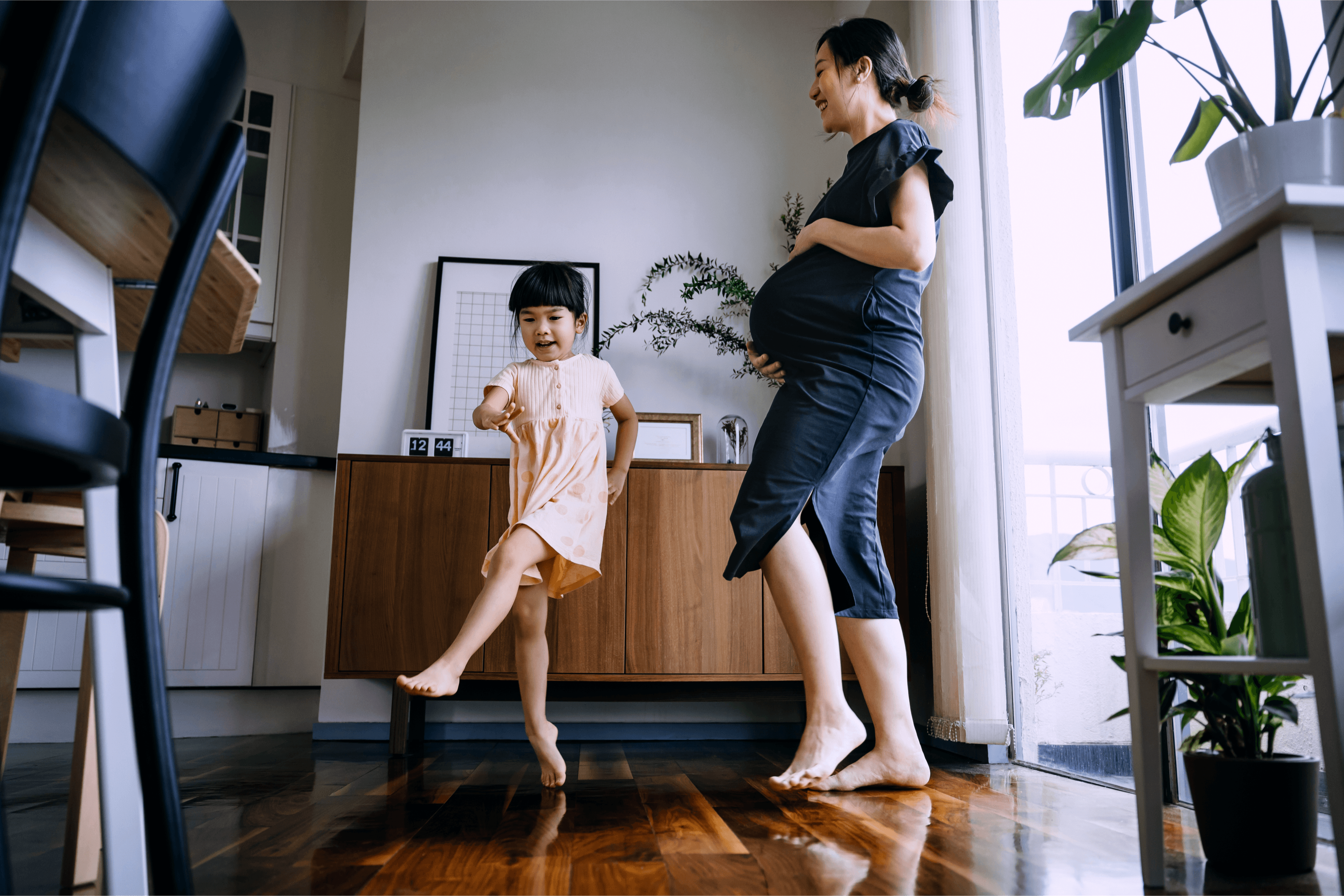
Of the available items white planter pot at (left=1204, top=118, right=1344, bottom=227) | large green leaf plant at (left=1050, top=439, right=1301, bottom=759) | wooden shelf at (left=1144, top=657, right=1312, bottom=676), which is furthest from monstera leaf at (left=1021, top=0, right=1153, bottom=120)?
wooden shelf at (left=1144, top=657, right=1312, bottom=676)

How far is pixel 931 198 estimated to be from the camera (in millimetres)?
1784

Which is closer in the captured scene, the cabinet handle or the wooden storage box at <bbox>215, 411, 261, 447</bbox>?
the cabinet handle

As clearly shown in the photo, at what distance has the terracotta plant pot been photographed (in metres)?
1.11

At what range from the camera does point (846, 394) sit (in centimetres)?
173

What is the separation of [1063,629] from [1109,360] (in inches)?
41.3

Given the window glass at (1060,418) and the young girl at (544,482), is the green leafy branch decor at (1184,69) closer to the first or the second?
the window glass at (1060,418)

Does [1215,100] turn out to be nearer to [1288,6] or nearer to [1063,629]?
[1288,6]

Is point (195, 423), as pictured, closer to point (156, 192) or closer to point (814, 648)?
point (814, 648)

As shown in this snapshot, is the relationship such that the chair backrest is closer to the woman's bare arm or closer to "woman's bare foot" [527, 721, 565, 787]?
the woman's bare arm

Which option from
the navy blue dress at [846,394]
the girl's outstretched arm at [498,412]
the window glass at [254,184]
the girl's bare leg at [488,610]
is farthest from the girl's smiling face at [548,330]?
the window glass at [254,184]

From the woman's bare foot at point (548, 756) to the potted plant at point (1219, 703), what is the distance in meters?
1.06

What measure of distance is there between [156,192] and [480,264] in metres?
2.62

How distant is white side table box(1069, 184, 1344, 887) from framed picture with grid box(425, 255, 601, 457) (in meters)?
2.18

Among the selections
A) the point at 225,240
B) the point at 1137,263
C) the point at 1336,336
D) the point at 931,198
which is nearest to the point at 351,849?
the point at 225,240
